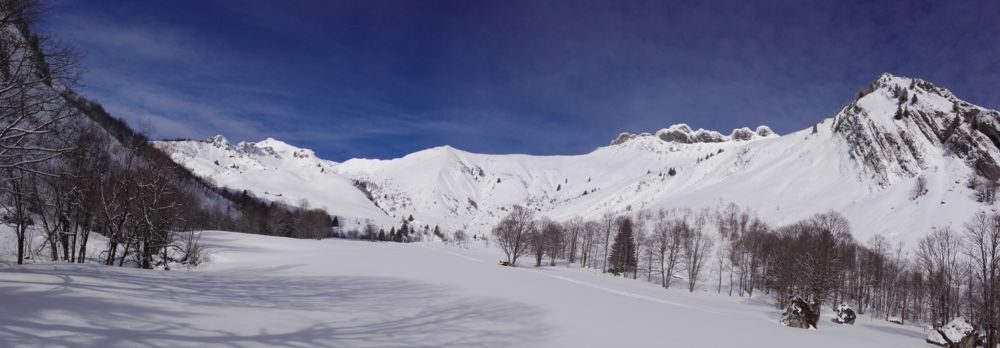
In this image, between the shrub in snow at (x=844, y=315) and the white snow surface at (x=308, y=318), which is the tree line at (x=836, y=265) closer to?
the shrub in snow at (x=844, y=315)

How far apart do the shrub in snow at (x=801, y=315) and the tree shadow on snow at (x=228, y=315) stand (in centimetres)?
1770

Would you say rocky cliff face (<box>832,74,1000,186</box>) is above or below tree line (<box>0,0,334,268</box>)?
above

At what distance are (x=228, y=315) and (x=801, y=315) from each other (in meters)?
27.8

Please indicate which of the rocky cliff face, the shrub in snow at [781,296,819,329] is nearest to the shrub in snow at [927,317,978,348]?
the shrub in snow at [781,296,819,329]

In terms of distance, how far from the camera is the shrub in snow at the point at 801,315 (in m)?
24.9

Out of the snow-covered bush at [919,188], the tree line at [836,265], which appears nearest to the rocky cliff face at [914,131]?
the snow-covered bush at [919,188]

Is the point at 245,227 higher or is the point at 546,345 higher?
the point at 546,345

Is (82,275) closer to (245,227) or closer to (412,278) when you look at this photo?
(412,278)

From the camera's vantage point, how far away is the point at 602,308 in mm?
19047

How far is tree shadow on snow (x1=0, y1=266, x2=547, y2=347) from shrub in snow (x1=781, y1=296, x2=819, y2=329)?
58.1ft

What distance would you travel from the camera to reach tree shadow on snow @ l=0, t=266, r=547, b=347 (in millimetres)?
7465

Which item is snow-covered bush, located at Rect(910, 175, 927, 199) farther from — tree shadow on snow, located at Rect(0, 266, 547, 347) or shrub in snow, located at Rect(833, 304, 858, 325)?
tree shadow on snow, located at Rect(0, 266, 547, 347)

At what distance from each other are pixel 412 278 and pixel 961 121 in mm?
182499

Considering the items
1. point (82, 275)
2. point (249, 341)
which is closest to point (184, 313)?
point (249, 341)
